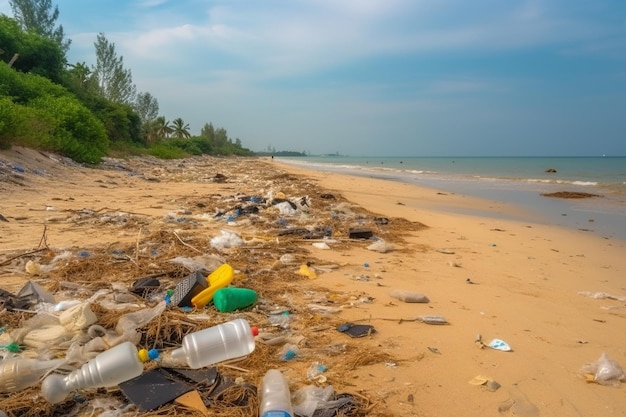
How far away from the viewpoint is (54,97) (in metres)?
19.4

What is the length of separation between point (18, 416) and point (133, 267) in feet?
7.62

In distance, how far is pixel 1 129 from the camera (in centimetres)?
1154

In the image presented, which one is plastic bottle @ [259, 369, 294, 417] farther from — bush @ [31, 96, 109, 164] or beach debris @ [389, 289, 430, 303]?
bush @ [31, 96, 109, 164]

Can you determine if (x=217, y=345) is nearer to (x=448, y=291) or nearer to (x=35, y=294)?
(x=35, y=294)

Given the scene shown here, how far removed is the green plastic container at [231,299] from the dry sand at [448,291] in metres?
0.68

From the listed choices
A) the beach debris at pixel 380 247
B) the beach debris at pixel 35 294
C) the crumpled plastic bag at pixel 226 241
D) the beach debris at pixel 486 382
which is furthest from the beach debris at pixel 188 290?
the beach debris at pixel 380 247

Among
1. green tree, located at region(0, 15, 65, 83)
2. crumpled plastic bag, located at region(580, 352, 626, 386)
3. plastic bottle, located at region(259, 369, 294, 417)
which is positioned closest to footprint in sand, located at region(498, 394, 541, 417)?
crumpled plastic bag, located at region(580, 352, 626, 386)

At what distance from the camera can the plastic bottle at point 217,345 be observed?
242cm

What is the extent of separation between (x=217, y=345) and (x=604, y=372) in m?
2.29

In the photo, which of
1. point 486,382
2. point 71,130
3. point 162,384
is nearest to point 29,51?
point 71,130

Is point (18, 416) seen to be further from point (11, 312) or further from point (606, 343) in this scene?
point (606, 343)

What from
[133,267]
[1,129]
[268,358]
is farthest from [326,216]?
[1,129]

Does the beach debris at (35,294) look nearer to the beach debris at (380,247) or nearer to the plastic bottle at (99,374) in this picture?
the plastic bottle at (99,374)

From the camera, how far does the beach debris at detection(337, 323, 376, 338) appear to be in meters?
2.98
